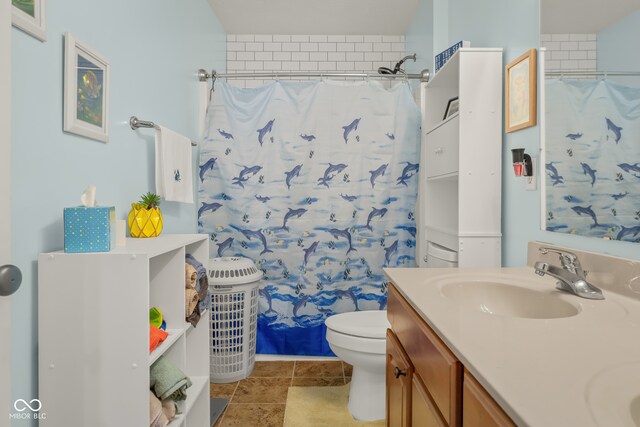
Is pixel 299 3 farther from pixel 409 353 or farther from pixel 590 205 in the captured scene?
pixel 409 353

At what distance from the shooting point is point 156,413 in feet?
3.80

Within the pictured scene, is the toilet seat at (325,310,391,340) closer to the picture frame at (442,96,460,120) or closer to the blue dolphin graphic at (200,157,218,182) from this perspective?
the picture frame at (442,96,460,120)

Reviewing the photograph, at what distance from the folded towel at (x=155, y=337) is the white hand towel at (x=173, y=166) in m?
0.66

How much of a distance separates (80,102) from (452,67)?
1.55 meters

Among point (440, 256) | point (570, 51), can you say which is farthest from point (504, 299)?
point (570, 51)

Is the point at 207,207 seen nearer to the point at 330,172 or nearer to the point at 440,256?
the point at 330,172

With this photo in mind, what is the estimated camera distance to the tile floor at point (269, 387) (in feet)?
5.90

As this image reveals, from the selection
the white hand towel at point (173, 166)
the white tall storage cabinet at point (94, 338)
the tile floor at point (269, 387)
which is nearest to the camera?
the white tall storage cabinet at point (94, 338)

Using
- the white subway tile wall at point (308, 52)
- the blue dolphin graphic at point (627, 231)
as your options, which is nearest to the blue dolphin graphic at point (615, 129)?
the blue dolphin graphic at point (627, 231)

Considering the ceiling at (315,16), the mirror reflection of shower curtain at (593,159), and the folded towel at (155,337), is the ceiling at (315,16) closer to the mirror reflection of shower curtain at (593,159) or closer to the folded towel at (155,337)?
the mirror reflection of shower curtain at (593,159)

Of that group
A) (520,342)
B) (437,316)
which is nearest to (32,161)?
(437,316)

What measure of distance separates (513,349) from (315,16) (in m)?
2.74

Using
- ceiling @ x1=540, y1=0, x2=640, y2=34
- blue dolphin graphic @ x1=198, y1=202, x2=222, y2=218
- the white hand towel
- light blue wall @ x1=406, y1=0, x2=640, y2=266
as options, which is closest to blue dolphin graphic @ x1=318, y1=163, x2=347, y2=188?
blue dolphin graphic @ x1=198, y1=202, x2=222, y2=218

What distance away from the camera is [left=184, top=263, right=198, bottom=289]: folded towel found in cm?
146
